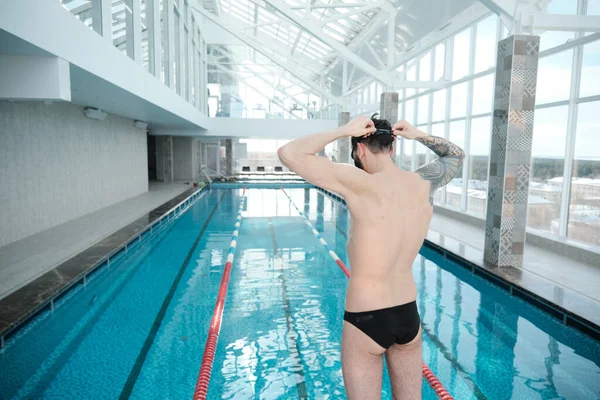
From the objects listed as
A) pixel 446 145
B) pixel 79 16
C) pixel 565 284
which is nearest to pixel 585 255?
pixel 565 284

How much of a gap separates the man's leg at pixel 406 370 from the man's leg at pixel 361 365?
0.34 feet

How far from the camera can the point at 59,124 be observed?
816cm

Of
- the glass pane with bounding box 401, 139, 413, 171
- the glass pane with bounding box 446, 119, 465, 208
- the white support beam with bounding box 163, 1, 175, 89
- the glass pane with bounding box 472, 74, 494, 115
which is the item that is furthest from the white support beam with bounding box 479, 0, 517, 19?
the glass pane with bounding box 401, 139, 413, 171

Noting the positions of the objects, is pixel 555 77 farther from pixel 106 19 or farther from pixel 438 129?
pixel 106 19

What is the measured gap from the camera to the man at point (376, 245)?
1.34 meters

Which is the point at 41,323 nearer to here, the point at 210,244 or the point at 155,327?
the point at 155,327

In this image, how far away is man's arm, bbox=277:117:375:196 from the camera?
4.33 ft

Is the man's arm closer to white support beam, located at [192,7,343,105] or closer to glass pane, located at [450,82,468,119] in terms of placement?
glass pane, located at [450,82,468,119]

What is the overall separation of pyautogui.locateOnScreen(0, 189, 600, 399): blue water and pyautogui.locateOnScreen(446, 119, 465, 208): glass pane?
189 inches

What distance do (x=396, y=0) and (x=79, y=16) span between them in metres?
7.72

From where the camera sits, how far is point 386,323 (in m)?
1.41

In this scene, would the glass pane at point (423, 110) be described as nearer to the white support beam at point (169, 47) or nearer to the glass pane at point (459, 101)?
the glass pane at point (459, 101)

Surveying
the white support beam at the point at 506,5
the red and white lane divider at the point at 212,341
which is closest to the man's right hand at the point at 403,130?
the red and white lane divider at the point at 212,341

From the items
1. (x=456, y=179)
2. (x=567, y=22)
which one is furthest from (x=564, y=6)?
(x=456, y=179)
